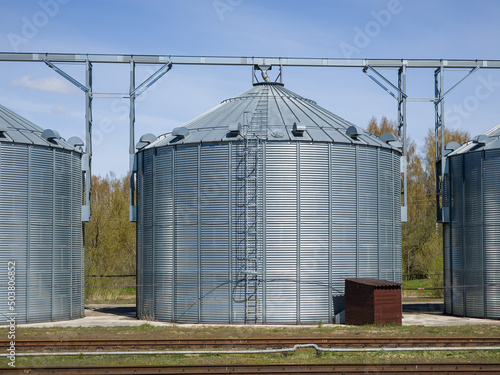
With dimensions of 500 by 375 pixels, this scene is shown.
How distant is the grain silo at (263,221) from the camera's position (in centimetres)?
3950

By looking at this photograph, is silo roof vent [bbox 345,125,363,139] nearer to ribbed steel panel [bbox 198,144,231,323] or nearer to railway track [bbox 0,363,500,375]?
ribbed steel panel [bbox 198,144,231,323]

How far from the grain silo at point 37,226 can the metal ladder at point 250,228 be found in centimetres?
1126

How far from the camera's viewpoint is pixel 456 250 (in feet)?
150

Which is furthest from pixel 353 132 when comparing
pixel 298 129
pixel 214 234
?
pixel 214 234

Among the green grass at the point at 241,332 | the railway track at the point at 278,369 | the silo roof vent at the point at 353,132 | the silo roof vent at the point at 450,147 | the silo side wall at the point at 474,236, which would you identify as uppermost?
the silo roof vent at the point at 353,132

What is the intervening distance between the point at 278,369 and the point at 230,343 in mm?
5876

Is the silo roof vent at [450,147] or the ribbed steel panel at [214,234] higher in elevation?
the silo roof vent at [450,147]

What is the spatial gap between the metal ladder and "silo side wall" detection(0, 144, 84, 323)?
11224 millimetres

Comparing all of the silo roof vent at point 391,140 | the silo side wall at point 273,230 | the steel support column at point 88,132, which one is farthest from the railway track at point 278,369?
the steel support column at point 88,132

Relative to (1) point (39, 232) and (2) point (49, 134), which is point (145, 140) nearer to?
(2) point (49, 134)

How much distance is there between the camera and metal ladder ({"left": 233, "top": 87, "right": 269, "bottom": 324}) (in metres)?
39.3

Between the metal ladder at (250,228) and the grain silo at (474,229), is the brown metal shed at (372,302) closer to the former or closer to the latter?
the metal ladder at (250,228)

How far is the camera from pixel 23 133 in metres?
42.4

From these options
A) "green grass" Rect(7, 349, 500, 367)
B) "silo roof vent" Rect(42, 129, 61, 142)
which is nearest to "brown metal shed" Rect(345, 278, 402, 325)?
"green grass" Rect(7, 349, 500, 367)
